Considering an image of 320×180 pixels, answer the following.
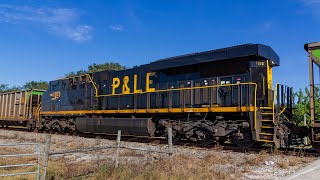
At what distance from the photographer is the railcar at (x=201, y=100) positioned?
37.4 ft

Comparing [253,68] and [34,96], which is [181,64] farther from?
[34,96]

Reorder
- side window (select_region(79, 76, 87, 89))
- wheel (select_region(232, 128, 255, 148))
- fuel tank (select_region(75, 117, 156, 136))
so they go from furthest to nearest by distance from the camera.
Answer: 1. side window (select_region(79, 76, 87, 89))
2. fuel tank (select_region(75, 117, 156, 136))
3. wheel (select_region(232, 128, 255, 148))

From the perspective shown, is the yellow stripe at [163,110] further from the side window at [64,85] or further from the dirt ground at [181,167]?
the dirt ground at [181,167]

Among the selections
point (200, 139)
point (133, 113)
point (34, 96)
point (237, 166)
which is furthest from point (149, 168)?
point (34, 96)

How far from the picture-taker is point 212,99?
41.2 feet

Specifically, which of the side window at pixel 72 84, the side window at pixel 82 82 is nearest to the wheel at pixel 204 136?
the side window at pixel 82 82

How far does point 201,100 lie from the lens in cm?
1295

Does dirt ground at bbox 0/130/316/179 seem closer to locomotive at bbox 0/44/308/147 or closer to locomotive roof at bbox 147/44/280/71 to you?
locomotive at bbox 0/44/308/147

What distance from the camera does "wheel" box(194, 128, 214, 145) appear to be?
40.8ft

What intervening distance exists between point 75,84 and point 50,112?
3.04 metres

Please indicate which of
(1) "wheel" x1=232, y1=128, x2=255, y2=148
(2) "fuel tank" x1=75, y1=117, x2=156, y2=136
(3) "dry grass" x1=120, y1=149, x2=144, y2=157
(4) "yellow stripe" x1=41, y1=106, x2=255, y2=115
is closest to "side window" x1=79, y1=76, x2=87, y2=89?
(4) "yellow stripe" x1=41, y1=106, x2=255, y2=115

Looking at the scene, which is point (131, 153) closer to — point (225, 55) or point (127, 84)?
point (225, 55)

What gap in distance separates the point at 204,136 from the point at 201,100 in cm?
150

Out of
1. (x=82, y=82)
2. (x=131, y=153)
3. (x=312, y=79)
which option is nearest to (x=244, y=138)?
(x=312, y=79)
